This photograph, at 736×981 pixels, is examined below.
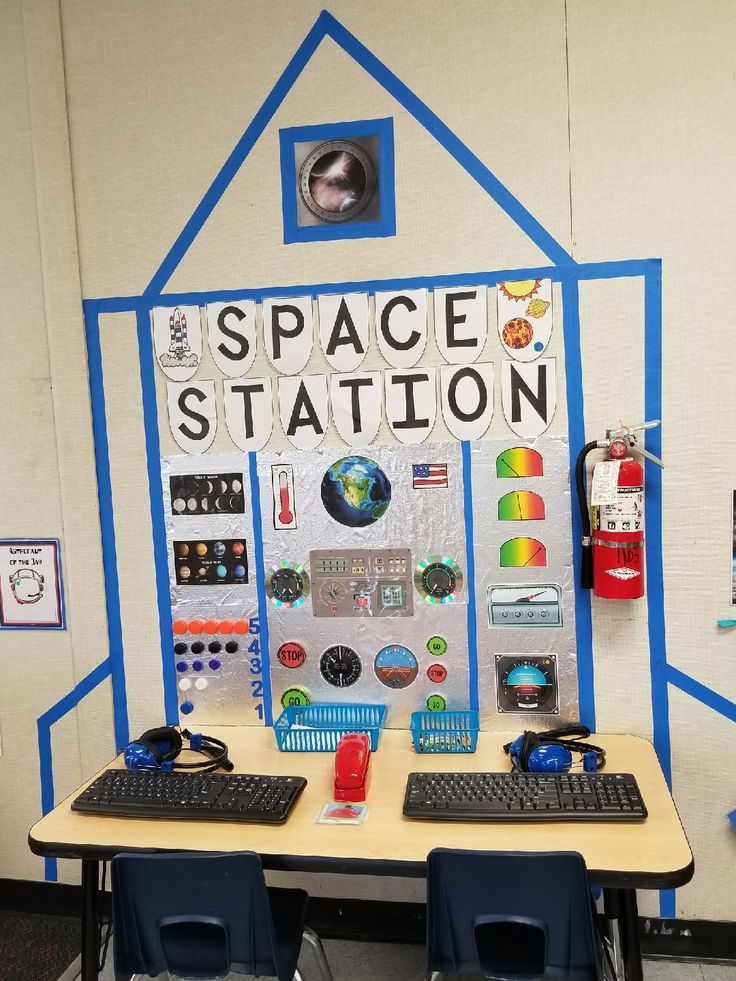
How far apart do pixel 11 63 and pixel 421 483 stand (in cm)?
185

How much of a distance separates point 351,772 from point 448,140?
1775 mm

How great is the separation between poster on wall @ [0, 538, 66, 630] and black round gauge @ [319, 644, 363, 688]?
2.95ft

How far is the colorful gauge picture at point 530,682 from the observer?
233cm

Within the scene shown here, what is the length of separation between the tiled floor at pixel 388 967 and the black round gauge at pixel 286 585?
1.14 meters

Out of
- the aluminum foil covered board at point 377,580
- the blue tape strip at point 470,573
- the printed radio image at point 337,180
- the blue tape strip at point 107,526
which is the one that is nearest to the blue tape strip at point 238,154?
the printed radio image at point 337,180

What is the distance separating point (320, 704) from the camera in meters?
2.45

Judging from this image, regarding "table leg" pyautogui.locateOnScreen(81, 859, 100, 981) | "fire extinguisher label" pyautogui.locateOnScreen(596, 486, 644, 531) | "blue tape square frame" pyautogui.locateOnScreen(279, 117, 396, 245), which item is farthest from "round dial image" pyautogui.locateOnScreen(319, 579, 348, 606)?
"blue tape square frame" pyautogui.locateOnScreen(279, 117, 396, 245)

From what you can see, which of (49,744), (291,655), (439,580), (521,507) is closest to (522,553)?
(521,507)

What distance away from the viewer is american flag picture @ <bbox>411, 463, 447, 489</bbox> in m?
2.33

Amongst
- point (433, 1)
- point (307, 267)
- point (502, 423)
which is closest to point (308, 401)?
point (307, 267)

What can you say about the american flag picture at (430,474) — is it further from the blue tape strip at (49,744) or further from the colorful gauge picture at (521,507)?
the blue tape strip at (49,744)

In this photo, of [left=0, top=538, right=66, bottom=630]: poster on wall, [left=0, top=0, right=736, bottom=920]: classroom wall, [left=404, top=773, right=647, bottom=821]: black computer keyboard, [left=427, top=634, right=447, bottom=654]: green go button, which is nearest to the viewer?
[left=404, top=773, right=647, bottom=821]: black computer keyboard

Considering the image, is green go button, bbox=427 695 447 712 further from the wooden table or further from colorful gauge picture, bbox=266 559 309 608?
colorful gauge picture, bbox=266 559 309 608

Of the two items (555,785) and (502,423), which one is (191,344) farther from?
(555,785)
